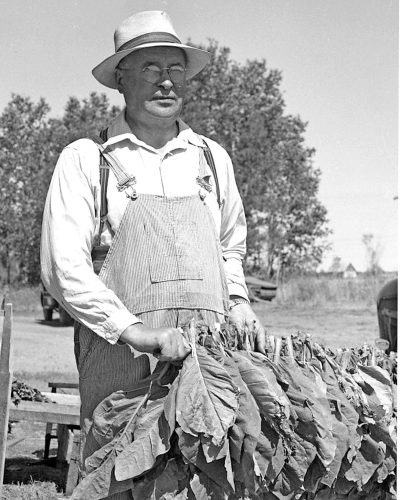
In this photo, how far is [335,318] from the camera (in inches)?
826

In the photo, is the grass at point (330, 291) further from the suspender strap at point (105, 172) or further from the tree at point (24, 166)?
the suspender strap at point (105, 172)

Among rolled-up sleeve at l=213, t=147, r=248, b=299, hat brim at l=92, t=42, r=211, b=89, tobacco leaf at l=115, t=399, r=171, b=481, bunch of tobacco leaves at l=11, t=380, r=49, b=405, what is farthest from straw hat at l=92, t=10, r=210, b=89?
bunch of tobacco leaves at l=11, t=380, r=49, b=405

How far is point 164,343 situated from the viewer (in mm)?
2287

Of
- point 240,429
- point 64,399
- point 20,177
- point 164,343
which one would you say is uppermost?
point 20,177

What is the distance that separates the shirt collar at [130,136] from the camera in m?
2.90

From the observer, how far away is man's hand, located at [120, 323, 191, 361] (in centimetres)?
228

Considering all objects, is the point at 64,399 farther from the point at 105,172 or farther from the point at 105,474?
the point at 105,474

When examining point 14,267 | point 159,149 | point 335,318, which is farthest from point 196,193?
point 14,267

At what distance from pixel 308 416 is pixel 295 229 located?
1522 inches

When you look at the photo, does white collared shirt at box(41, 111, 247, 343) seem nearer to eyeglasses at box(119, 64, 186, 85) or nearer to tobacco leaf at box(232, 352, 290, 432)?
eyeglasses at box(119, 64, 186, 85)

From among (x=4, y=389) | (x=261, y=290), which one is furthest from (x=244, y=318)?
(x=261, y=290)

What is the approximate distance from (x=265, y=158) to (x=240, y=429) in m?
31.9

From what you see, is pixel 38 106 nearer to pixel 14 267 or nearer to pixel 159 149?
pixel 14 267

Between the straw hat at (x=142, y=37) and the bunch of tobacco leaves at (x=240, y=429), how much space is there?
1100 millimetres
